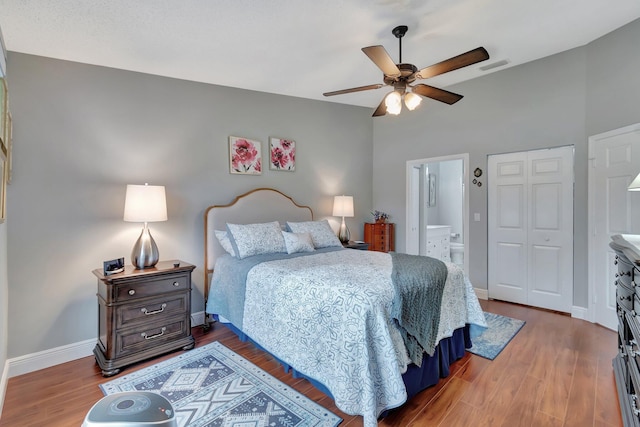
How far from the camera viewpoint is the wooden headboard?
3.37m

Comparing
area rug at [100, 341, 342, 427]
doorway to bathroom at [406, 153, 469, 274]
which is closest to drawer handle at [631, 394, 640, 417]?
area rug at [100, 341, 342, 427]

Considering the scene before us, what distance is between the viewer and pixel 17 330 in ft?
8.06

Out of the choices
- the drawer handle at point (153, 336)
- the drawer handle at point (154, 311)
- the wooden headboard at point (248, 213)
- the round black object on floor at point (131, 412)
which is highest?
the wooden headboard at point (248, 213)

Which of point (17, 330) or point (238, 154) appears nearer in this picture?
point (17, 330)

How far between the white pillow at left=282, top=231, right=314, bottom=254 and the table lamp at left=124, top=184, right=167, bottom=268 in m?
1.23

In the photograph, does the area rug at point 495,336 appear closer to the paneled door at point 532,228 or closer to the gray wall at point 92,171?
the paneled door at point 532,228

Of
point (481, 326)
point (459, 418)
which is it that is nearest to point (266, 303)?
point (459, 418)

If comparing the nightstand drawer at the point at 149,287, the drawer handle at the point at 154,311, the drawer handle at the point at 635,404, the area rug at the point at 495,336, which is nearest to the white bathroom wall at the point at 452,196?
the area rug at the point at 495,336

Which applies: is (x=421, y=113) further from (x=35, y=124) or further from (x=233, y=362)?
(x=35, y=124)

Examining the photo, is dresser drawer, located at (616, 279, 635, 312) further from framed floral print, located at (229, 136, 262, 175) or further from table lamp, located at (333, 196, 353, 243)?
framed floral print, located at (229, 136, 262, 175)

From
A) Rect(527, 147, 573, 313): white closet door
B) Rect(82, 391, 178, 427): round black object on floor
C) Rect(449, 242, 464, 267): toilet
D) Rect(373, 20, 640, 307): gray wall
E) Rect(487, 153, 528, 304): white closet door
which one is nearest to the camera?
Rect(82, 391, 178, 427): round black object on floor

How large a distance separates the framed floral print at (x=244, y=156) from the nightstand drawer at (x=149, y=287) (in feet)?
4.77

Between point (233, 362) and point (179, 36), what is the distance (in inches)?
107

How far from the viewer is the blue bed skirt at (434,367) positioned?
6.44 ft
